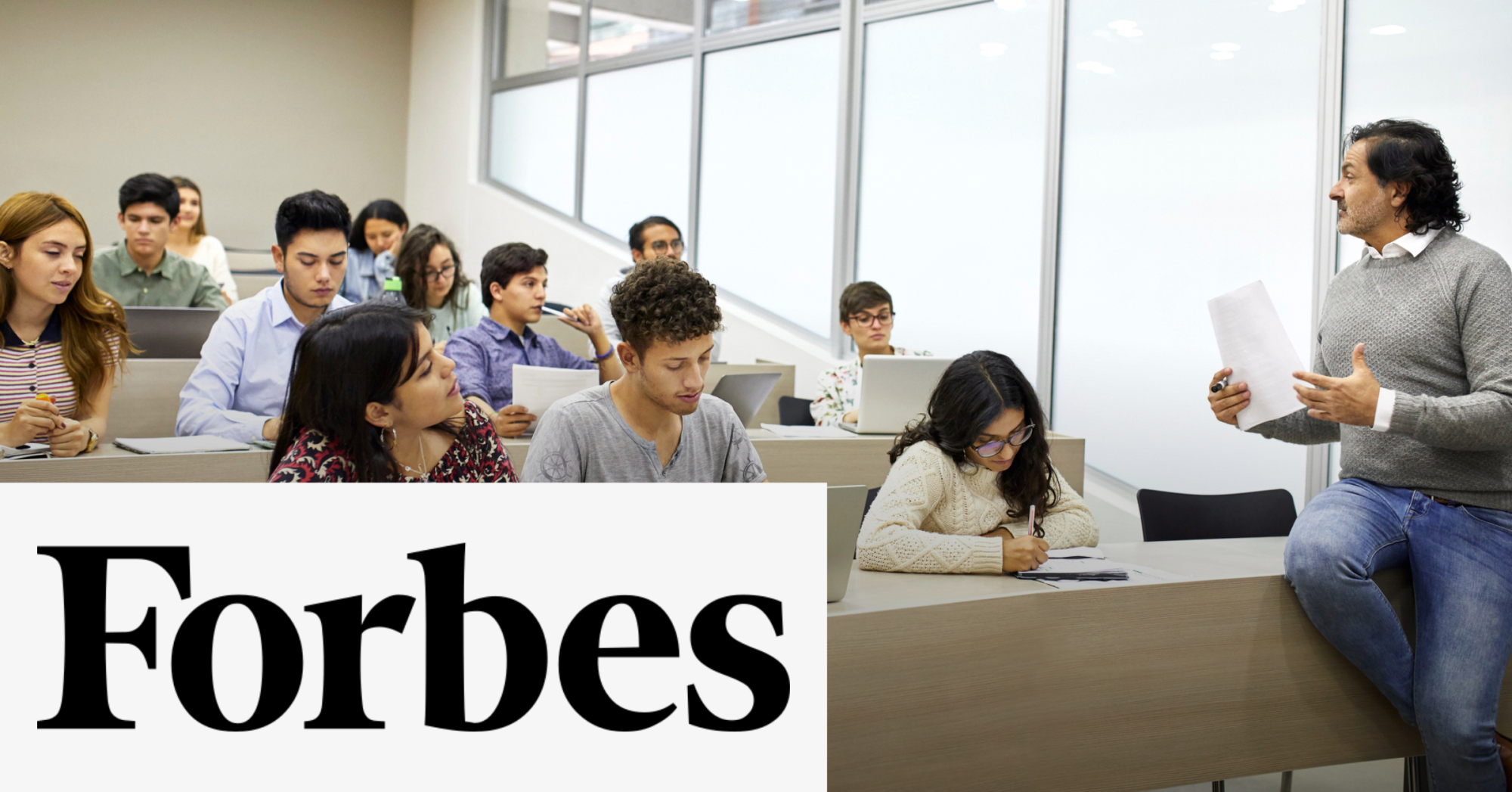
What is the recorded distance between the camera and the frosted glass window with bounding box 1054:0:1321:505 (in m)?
3.81

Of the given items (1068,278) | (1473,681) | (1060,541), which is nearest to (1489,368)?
(1473,681)

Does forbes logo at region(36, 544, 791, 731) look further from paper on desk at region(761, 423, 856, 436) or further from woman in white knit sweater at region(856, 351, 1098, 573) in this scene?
paper on desk at region(761, 423, 856, 436)

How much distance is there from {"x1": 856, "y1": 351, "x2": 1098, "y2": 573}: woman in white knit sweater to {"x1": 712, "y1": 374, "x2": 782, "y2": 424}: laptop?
1098mm

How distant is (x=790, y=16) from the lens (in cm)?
565

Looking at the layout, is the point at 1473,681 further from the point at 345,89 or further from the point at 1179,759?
the point at 345,89

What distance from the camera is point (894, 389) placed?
3.16 meters

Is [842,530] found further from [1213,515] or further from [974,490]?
[1213,515]

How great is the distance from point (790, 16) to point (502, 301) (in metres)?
3.16

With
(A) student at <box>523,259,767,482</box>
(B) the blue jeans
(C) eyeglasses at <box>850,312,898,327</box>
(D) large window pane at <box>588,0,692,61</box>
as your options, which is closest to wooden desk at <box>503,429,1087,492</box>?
(C) eyeglasses at <box>850,312,898,327</box>

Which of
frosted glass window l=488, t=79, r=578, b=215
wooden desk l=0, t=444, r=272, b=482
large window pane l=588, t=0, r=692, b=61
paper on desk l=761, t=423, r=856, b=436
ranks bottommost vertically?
wooden desk l=0, t=444, r=272, b=482

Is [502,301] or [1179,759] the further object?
[502,301]

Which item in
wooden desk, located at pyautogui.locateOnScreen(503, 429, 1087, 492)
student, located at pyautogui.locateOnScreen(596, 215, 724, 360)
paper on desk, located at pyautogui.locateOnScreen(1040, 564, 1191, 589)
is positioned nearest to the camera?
paper on desk, located at pyautogui.locateOnScreen(1040, 564, 1191, 589)

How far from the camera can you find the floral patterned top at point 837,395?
12.6 ft

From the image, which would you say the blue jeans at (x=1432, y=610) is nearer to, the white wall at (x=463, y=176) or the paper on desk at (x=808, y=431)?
the paper on desk at (x=808, y=431)
